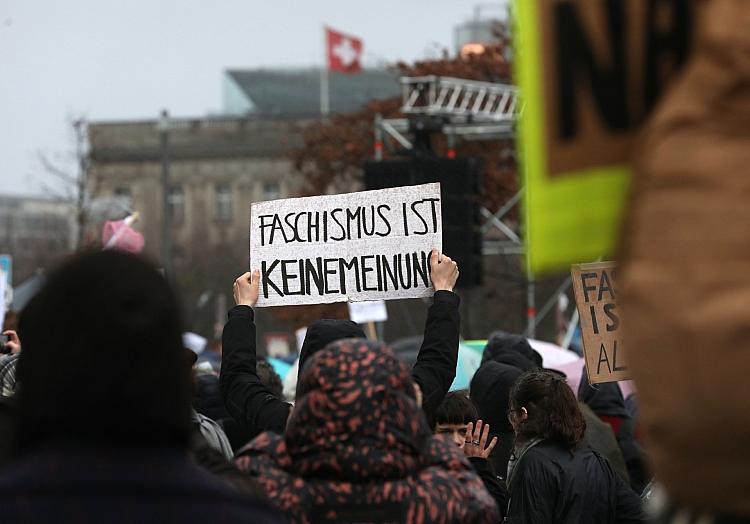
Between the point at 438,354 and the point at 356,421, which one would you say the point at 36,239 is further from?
the point at 356,421

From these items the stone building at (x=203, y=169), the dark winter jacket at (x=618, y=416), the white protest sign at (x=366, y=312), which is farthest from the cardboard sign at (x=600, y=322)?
the stone building at (x=203, y=169)

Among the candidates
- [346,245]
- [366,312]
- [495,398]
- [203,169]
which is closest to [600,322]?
[495,398]

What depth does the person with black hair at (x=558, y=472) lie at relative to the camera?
5.85 m

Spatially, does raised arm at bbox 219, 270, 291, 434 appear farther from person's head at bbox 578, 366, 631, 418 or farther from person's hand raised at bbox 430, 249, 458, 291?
person's head at bbox 578, 366, 631, 418

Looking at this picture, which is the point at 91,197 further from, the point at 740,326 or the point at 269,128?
the point at 740,326

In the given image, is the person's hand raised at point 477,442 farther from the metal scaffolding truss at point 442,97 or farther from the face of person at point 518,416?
the metal scaffolding truss at point 442,97

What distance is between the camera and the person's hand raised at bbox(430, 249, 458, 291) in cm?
518

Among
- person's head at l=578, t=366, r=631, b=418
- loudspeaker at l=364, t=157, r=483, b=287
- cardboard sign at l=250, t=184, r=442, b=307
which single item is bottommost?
person's head at l=578, t=366, r=631, b=418

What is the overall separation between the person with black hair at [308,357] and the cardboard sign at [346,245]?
517mm

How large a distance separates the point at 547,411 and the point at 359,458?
299cm

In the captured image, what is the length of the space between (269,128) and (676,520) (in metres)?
75.6

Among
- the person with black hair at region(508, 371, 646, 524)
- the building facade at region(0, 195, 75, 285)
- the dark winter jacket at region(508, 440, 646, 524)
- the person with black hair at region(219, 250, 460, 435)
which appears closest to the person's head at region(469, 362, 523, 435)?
the person with black hair at region(508, 371, 646, 524)

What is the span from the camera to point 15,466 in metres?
2.42

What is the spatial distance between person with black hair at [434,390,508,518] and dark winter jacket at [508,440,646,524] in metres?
0.12
